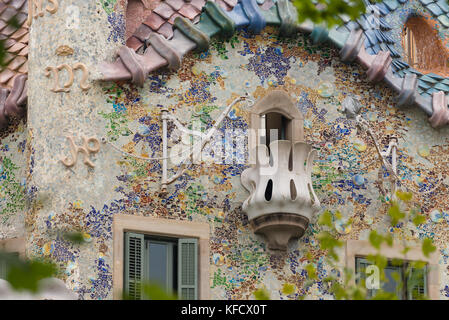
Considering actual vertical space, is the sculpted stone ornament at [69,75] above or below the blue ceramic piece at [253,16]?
below

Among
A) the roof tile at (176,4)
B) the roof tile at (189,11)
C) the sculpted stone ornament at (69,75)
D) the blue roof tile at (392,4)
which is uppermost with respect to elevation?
the blue roof tile at (392,4)

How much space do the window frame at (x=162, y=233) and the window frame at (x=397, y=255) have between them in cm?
162

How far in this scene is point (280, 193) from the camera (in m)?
13.2

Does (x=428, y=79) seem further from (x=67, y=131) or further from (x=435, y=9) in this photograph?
(x=67, y=131)

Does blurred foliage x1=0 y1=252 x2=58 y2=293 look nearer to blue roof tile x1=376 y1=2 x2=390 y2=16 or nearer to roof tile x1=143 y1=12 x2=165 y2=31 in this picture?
roof tile x1=143 y1=12 x2=165 y2=31

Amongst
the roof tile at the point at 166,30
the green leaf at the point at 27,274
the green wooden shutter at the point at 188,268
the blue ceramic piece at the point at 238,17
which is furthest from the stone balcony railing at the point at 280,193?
the green leaf at the point at 27,274

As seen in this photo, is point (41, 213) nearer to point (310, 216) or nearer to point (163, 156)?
point (163, 156)

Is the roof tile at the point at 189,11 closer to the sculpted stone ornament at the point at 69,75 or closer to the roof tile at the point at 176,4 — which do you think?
the roof tile at the point at 176,4

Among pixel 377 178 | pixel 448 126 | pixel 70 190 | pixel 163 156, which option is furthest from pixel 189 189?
pixel 448 126

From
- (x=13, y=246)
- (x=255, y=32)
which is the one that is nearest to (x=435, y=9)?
(x=255, y=32)

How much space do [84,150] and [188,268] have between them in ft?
5.53

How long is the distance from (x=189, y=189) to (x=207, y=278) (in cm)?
101

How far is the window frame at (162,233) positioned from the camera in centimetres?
1274

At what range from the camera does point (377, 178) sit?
14.0 meters
